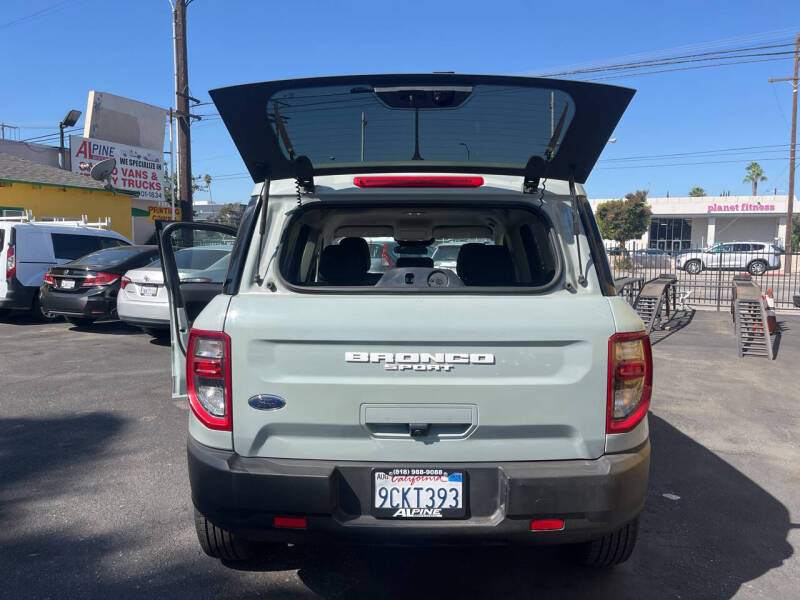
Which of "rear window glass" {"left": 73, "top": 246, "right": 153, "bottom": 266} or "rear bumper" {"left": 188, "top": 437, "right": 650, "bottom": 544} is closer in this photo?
"rear bumper" {"left": 188, "top": 437, "right": 650, "bottom": 544}

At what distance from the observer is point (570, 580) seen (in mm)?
3096

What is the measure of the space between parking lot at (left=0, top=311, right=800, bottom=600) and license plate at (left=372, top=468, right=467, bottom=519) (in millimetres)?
724

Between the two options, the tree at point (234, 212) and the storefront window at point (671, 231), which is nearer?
the tree at point (234, 212)

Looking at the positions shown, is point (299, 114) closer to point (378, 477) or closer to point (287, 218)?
point (287, 218)

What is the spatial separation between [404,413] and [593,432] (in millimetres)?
754

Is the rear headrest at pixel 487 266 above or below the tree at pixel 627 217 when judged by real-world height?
below

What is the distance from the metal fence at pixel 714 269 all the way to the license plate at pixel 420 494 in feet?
34.8

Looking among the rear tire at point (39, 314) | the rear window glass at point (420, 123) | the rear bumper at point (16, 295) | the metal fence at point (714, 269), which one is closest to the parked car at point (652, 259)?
the metal fence at point (714, 269)

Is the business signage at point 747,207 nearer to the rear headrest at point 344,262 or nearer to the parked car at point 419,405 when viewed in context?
the rear headrest at point 344,262

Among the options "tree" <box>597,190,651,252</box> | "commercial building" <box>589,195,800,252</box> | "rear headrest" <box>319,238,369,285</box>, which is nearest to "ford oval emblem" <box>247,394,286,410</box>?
"rear headrest" <box>319,238,369,285</box>

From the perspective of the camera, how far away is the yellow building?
18.8 metres

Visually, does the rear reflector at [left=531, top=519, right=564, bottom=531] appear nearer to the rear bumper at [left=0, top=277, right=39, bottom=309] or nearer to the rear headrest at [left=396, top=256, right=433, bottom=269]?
the rear headrest at [left=396, top=256, right=433, bottom=269]

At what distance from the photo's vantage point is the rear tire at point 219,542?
293cm

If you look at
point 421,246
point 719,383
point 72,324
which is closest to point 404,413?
point 421,246
